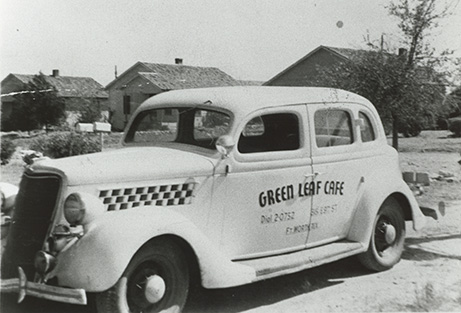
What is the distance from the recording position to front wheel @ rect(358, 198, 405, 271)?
5.68 m

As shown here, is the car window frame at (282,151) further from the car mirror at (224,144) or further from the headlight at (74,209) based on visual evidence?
the headlight at (74,209)

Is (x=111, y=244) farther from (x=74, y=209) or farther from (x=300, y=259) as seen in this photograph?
(x=300, y=259)

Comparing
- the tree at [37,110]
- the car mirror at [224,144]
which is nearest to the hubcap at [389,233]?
the car mirror at [224,144]

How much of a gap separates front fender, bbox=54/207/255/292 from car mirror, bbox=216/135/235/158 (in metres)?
0.71

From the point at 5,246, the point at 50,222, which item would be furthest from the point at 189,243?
the point at 5,246

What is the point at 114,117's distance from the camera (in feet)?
97.1

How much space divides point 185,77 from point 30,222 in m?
17.5

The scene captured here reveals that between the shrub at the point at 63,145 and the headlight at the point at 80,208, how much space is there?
365 inches

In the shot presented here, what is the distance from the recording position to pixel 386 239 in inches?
229

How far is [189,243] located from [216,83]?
16628mm

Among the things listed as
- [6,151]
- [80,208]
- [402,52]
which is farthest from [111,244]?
[6,151]

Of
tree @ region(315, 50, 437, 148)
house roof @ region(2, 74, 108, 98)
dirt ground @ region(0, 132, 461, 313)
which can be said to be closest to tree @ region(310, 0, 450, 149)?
tree @ region(315, 50, 437, 148)

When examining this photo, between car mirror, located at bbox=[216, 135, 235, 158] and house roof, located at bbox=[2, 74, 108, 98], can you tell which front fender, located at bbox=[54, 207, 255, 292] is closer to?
car mirror, located at bbox=[216, 135, 235, 158]

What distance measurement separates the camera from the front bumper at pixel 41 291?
11.7 ft
